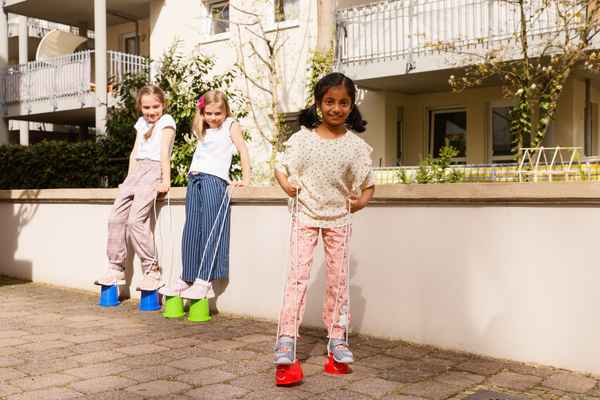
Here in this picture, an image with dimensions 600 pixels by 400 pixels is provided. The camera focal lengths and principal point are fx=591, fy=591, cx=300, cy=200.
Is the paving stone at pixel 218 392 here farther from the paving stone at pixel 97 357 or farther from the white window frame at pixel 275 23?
the white window frame at pixel 275 23

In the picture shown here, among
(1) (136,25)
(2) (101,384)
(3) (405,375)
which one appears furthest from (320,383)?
(1) (136,25)

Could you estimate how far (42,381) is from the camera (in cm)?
314

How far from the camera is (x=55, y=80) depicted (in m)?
14.6

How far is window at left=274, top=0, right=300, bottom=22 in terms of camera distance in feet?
41.2

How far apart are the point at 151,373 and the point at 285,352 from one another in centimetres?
78

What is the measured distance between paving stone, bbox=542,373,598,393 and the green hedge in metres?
6.66

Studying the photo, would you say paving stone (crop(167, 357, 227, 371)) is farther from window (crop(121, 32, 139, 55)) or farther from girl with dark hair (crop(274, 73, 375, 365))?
window (crop(121, 32, 139, 55))

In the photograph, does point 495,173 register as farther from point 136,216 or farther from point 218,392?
Result: point 218,392

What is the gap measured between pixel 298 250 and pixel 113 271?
8.85ft

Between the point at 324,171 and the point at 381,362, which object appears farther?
the point at 381,362

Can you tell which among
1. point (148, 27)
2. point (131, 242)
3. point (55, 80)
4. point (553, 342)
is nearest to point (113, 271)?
point (131, 242)

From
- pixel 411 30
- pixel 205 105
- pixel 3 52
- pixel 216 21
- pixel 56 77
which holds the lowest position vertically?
pixel 205 105

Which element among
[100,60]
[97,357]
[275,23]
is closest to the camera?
[97,357]

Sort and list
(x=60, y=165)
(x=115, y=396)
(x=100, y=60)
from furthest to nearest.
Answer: (x=100, y=60)
(x=60, y=165)
(x=115, y=396)
